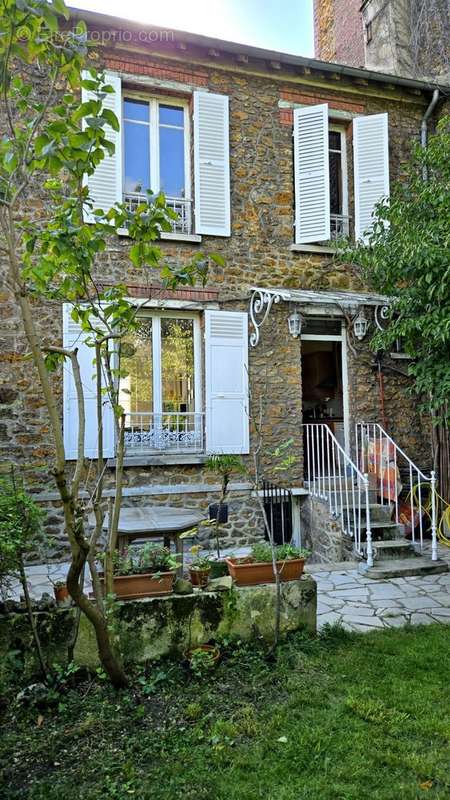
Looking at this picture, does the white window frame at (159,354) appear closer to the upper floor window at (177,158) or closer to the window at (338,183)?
the upper floor window at (177,158)

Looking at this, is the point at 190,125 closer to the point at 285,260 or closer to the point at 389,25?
the point at 285,260

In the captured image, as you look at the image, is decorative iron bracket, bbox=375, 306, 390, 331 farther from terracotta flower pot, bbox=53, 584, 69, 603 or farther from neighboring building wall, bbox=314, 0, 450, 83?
terracotta flower pot, bbox=53, 584, 69, 603

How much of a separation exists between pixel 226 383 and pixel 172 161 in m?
3.17

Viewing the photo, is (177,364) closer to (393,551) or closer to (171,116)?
(171,116)

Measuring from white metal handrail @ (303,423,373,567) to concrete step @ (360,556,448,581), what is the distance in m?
0.16

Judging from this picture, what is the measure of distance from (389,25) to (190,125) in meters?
4.56

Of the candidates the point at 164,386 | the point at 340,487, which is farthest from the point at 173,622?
the point at 164,386

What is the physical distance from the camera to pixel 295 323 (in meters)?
7.24

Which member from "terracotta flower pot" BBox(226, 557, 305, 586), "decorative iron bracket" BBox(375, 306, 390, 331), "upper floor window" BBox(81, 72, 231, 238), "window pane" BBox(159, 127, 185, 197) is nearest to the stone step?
"terracotta flower pot" BBox(226, 557, 305, 586)

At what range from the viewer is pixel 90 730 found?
8.23 feet

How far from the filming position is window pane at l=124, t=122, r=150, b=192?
696 centimetres

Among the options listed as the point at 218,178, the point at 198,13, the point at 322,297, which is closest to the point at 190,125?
the point at 218,178

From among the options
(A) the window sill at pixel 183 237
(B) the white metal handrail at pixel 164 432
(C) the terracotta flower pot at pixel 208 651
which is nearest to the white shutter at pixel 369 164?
(A) the window sill at pixel 183 237

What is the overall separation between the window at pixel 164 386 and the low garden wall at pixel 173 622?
3517 millimetres
